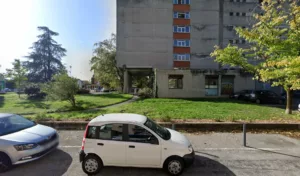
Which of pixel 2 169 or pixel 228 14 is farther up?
pixel 228 14

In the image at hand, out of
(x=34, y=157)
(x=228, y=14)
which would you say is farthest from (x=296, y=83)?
(x=228, y=14)

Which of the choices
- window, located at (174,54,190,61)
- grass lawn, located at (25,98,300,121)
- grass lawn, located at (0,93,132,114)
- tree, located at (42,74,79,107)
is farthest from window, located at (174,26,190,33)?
tree, located at (42,74,79,107)

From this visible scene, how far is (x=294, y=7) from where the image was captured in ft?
26.1

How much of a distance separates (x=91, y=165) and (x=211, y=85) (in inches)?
868

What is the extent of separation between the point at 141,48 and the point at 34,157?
88.4 feet

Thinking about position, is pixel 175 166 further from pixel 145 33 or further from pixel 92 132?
pixel 145 33

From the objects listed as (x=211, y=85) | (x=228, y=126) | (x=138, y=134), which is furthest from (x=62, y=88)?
(x=211, y=85)

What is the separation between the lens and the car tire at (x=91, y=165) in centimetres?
412

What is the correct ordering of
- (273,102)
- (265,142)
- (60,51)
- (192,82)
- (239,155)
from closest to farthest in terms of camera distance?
(239,155) → (265,142) → (273,102) → (192,82) → (60,51)

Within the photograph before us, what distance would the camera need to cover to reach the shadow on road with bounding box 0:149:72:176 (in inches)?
163

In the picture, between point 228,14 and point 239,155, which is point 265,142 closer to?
point 239,155

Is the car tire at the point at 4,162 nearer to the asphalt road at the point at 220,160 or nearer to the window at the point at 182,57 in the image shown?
the asphalt road at the point at 220,160

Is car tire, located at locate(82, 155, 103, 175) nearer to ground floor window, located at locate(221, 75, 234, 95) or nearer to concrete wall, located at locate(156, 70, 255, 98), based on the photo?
concrete wall, located at locate(156, 70, 255, 98)

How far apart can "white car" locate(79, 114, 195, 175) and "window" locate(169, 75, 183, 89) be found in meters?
18.9
